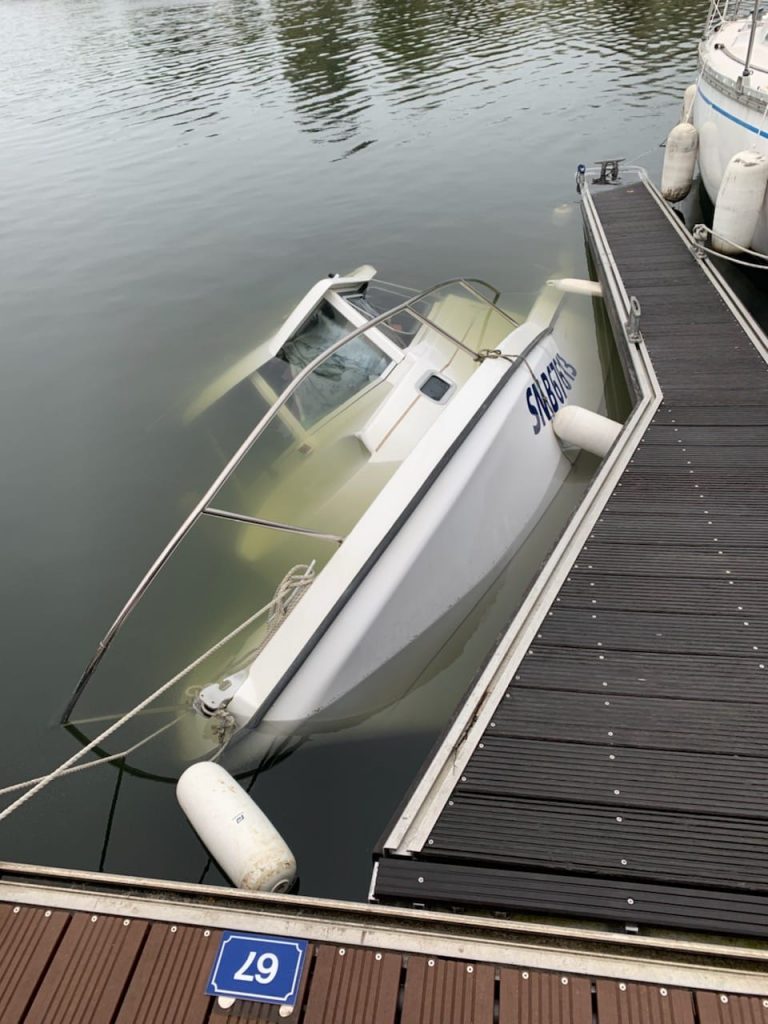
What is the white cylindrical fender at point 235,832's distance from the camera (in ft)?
12.3

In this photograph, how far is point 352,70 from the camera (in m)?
25.8

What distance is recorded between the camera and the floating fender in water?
9.41 metres

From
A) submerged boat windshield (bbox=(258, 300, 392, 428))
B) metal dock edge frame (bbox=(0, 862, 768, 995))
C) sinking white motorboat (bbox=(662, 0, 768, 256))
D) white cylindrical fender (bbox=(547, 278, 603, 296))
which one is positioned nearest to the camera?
metal dock edge frame (bbox=(0, 862, 768, 995))

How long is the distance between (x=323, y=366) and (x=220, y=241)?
→ 935 cm

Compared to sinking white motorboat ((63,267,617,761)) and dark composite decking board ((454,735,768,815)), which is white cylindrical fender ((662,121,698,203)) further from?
dark composite decking board ((454,735,768,815))

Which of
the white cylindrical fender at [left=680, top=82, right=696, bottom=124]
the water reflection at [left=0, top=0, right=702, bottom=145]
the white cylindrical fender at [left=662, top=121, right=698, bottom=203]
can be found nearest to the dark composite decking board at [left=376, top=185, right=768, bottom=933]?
the white cylindrical fender at [left=662, top=121, right=698, bottom=203]

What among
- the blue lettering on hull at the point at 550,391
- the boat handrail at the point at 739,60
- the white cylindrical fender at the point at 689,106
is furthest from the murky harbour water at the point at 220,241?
the boat handrail at the point at 739,60

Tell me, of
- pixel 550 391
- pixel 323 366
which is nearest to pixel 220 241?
pixel 323 366

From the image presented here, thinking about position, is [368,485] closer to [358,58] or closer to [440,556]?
[440,556]

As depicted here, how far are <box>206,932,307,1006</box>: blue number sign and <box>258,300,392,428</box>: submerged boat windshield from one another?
493 centimetres

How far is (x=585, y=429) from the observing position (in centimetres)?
703

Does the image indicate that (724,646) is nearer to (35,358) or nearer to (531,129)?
(35,358)

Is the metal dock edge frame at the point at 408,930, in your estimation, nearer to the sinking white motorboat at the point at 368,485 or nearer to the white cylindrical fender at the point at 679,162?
the sinking white motorboat at the point at 368,485

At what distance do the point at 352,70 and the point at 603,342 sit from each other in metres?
21.8
